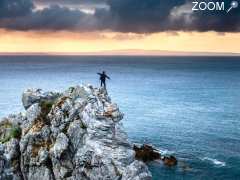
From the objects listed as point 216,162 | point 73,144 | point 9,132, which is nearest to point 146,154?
point 216,162

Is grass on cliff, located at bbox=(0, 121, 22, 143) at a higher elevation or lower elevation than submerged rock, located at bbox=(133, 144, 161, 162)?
higher

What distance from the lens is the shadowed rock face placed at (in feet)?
182

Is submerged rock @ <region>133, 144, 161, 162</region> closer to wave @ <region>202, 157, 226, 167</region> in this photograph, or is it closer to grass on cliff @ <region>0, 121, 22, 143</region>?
wave @ <region>202, 157, 226, 167</region>

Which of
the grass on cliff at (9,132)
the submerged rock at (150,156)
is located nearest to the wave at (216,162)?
the submerged rock at (150,156)

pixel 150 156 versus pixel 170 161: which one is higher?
pixel 150 156

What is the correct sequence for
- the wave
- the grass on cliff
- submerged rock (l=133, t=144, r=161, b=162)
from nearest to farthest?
the grass on cliff, the wave, submerged rock (l=133, t=144, r=161, b=162)

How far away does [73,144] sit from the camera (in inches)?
2267

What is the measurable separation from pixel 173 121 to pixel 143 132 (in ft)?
60.1

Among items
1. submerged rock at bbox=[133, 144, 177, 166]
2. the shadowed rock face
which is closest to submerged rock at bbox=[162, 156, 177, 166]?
submerged rock at bbox=[133, 144, 177, 166]

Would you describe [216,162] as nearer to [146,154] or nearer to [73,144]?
[146,154]

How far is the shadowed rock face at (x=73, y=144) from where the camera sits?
182 feet

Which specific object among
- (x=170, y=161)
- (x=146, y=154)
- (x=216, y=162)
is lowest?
(x=216, y=162)

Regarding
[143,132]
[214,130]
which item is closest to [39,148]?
[143,132]

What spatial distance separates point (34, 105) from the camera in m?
63.8
